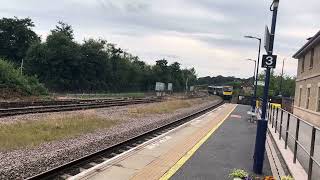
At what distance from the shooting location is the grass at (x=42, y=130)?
48.4ft

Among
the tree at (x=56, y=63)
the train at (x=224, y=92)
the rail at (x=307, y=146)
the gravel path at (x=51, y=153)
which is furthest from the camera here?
the train at (x=224, y=92)

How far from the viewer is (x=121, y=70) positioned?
10750cm

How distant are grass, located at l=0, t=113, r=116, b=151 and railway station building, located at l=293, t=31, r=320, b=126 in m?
14.1

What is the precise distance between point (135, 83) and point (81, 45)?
80.7 ft

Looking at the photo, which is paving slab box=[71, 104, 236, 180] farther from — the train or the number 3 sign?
the train

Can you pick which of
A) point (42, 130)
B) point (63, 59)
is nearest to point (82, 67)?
point (63, 59)

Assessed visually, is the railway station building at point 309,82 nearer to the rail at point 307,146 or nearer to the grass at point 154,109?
the grass at point 154,109

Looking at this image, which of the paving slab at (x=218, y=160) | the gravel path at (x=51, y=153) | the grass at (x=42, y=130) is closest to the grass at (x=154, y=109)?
the grass at (x=42, y=130)

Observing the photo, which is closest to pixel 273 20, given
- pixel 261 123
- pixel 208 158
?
pixel 261 123

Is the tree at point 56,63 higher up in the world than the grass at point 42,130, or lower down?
higher up

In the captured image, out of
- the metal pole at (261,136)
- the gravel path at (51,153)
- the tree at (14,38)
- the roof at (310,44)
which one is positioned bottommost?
the gravel path at (51,153)

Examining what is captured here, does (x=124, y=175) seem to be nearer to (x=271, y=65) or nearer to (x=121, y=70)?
(x=271, y=65)

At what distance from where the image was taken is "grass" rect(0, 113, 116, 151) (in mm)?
14766

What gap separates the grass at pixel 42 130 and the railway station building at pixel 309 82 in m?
14.1
